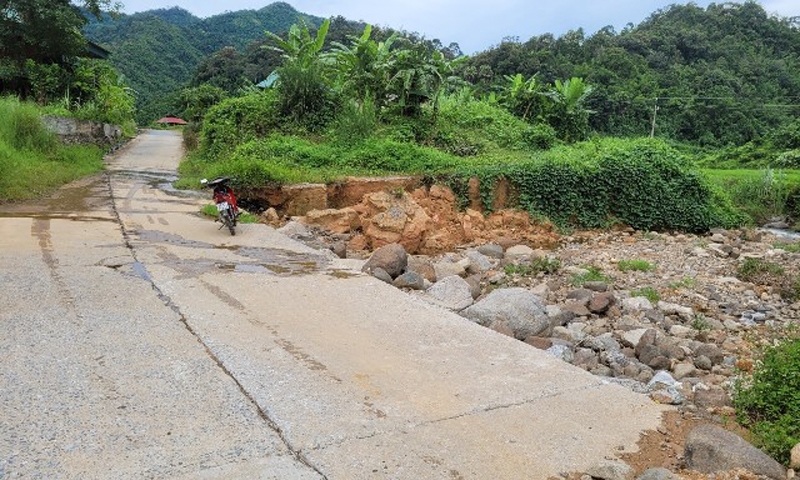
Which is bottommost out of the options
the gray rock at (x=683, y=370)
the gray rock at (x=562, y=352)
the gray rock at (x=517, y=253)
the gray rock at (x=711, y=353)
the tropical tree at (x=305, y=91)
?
the gray rock at (x=517, y=253)

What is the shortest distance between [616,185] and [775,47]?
43316 mm

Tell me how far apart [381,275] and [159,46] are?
5912cm

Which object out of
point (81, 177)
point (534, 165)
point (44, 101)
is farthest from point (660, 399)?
point (44, 101)

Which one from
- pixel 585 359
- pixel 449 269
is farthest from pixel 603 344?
pixel 449 269

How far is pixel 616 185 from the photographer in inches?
646

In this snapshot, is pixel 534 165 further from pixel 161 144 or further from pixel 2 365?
pixel 161 144

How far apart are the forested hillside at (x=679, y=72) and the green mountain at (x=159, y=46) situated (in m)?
26.9

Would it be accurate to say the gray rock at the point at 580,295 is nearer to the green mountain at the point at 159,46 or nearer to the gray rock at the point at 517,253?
the gray rock at the point at 517,253

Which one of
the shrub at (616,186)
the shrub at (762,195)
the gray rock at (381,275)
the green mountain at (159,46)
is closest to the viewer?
the gray rock at (381,275)

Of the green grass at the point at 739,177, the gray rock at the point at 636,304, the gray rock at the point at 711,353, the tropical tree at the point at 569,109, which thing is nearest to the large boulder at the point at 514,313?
the gray rock at the point at 711,353

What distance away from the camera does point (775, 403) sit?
13.0ft

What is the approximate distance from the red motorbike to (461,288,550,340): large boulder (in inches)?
174

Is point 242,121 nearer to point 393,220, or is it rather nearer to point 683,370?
point 393,220

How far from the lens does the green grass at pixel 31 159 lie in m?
12.0
